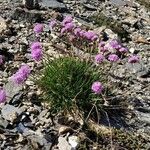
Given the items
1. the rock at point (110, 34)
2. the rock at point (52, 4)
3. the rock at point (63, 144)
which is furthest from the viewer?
the rock at point (52, 4)

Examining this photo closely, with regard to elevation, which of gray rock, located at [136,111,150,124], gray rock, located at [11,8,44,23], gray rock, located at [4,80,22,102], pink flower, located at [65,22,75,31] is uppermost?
pink flower, located at [65,22,75,31]

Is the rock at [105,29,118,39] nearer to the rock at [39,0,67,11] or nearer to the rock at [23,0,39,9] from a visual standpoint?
the rock at [39,0,67,11]

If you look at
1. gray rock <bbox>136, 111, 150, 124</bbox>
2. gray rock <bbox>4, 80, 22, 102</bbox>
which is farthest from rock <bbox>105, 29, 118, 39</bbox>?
gray rock <bbox>4, 80, 22, 102</bbox>

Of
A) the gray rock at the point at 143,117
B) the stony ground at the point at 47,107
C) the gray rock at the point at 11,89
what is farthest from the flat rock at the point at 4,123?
the gray rock at the point at 143,117

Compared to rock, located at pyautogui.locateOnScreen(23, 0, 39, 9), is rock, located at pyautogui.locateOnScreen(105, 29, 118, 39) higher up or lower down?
lower down

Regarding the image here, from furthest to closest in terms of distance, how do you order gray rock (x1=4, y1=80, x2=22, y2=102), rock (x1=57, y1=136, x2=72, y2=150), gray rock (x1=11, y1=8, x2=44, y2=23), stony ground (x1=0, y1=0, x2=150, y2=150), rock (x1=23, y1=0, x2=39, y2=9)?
rock (x1=23, y1=0, x2=39, y2=9), gray rock (x1=11, y1=8, x2=44, y2=23), gray rock (x1=4, y1=80, x2=22, y2=102), stony ground (x1=0, y1=0, x2=150, y2=150), rock (x1=57, y1=136, x2=72, y2=150)

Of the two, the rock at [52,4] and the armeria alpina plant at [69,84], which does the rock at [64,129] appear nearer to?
the armeria alpina plant at [69,84]

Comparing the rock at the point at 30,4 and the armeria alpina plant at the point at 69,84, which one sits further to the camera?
the rock at the point at 30,4

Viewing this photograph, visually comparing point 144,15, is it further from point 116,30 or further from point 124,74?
point 124,74

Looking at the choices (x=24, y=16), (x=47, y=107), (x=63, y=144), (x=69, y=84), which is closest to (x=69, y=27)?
(x=69, y=84)
